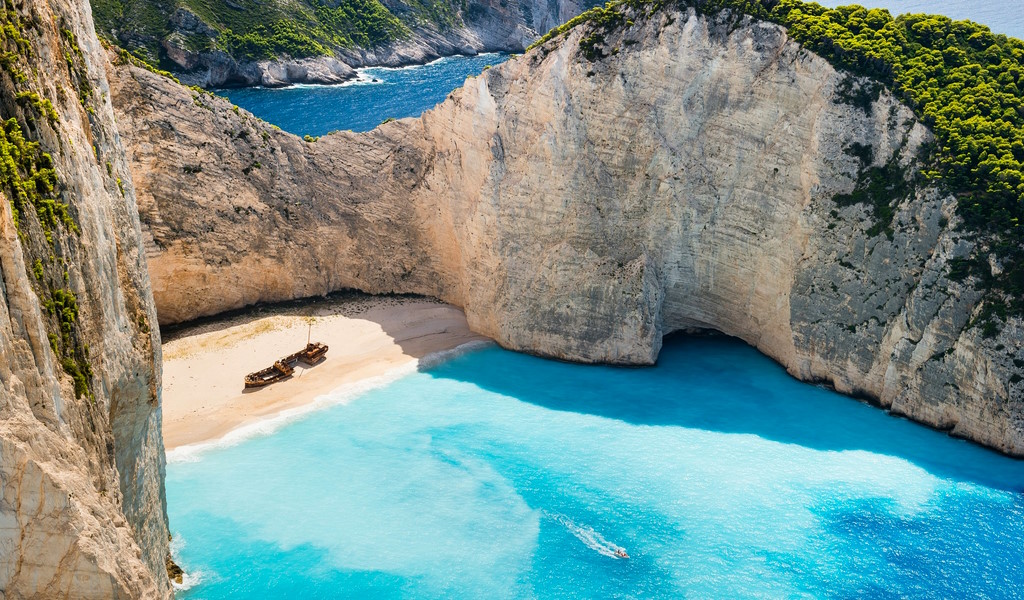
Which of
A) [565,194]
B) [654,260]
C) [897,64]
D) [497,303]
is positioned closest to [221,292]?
[497,303]

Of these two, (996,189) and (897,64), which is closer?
(996,189)

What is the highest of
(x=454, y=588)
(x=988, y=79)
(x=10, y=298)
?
(x=988, y=79)

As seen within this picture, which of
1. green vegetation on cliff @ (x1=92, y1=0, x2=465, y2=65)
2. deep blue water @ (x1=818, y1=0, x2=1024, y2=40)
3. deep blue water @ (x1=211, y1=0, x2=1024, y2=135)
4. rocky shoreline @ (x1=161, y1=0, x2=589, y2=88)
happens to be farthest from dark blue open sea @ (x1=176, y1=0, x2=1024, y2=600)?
green vegetation on cliff @ (x1=92, y1=0, x2=465, y2=65)

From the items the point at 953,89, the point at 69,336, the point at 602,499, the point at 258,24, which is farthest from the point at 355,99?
the point at 69,336

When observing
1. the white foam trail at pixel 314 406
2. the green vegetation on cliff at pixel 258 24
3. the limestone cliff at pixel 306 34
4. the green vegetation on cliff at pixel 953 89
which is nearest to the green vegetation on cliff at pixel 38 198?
the white foam trail at pixel 314 406

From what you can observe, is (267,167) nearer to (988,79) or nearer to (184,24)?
(988,79)

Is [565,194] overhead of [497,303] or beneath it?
overhead

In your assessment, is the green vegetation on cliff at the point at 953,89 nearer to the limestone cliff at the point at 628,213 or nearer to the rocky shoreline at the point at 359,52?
the limestone cliff at the point at 628,213
